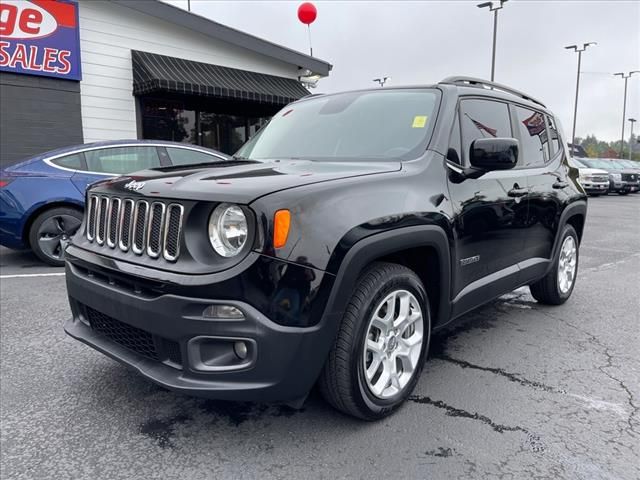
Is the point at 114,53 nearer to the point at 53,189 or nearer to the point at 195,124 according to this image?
the point at 195,124

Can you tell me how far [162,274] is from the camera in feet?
7.13

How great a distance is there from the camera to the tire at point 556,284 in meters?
4.49

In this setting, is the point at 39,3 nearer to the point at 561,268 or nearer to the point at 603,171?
the point at 561,268

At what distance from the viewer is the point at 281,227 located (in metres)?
2.09

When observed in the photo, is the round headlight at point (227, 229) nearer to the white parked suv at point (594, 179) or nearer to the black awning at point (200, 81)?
the black awning at point (200, 81)

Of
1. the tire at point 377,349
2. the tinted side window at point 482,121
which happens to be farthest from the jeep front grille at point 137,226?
the tinted side window at point 482,121

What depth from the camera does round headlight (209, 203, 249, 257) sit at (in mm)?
2137

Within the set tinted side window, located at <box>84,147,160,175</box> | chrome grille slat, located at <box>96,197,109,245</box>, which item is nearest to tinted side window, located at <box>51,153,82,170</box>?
tinted side window, located at <box>84,147,160,175</box>

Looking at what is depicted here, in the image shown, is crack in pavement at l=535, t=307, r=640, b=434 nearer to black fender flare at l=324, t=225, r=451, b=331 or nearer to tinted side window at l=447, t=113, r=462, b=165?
black fender flare at l=324, t=225, r=451, b=331

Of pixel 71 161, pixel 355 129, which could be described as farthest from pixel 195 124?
pixel 355 129

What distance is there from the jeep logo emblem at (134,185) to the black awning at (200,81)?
28.2 ft

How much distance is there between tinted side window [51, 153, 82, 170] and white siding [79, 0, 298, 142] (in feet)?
16.2

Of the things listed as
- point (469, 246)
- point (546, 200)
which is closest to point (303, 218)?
point (469, 246)

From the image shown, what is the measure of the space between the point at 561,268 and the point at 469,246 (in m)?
2.08
